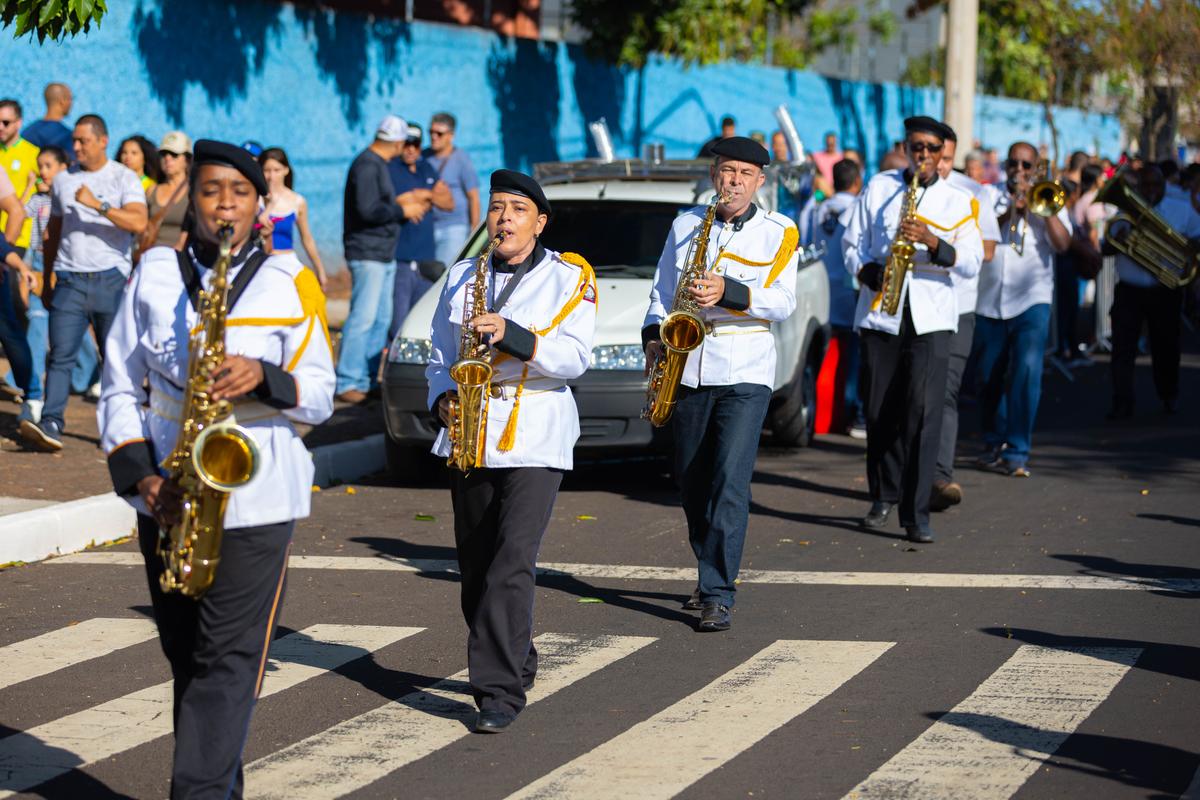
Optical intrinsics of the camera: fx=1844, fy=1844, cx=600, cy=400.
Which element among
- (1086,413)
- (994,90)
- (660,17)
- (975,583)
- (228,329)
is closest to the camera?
(228,329)

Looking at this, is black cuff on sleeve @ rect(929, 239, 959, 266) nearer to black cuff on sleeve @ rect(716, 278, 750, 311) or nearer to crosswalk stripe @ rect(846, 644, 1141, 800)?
black cuff on sleeve @ rect(716, 278, 750, 311)

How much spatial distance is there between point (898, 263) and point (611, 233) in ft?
9.67

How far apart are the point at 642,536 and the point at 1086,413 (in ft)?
22.4

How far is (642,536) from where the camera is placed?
1002cm

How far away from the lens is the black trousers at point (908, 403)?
9891 mm

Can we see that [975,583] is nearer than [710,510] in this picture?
No

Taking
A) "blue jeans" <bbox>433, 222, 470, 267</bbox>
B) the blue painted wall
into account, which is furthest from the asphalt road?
the blue painted wall

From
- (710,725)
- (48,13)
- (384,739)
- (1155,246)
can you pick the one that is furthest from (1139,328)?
(384,739)

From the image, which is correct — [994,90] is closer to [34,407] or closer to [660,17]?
[660,17]

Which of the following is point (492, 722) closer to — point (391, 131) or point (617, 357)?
point (617, 357)

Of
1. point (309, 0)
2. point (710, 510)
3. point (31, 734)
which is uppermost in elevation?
point (309, 0)

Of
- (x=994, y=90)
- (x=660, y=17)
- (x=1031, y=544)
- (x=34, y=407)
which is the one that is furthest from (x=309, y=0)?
(x=994, y=90)

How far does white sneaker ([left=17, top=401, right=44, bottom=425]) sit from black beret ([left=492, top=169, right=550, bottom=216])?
636 centimetres

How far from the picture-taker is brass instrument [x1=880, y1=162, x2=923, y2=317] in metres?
9.70
